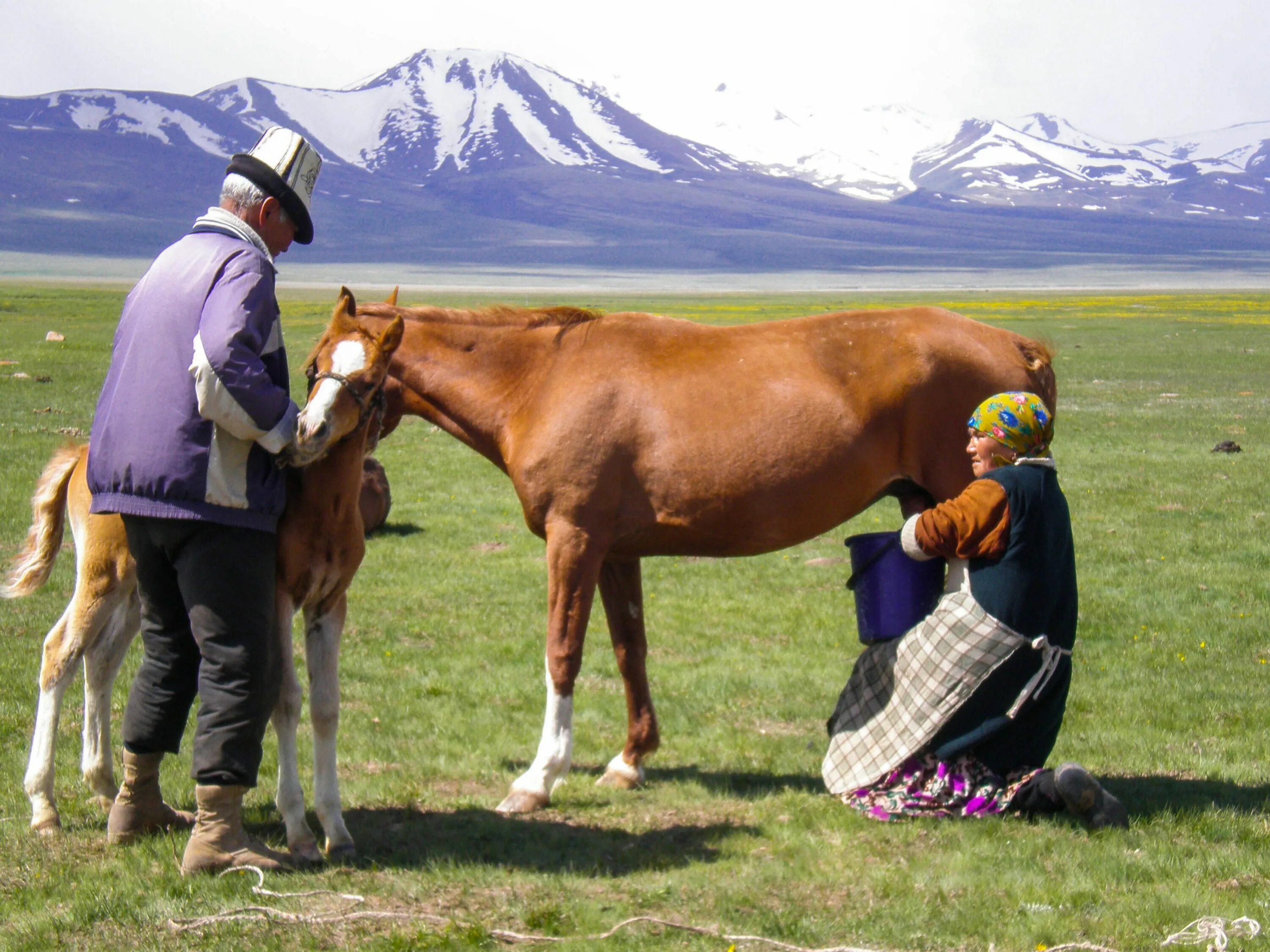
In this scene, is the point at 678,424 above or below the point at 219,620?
above

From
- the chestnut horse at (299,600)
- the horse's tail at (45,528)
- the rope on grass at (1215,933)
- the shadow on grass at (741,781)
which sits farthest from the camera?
the shadow on grass at (741,781)

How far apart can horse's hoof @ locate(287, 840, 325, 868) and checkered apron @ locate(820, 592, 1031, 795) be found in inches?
87.8

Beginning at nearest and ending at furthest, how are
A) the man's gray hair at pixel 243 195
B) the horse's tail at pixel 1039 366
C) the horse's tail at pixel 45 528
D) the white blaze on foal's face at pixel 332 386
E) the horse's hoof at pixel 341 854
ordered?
the white blaze on foal's face at pixel 332 386 < the man's gray hair at pixel 243 195 < the horse's hoof at pixel 341 854 < the horse's tail at pixel 45 528 < the horse's tail at pixel 1039 366

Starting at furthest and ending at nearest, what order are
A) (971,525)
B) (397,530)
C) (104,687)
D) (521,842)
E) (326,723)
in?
(397,530)
(104,687)
(521,842)
(971,525)
(326,723)

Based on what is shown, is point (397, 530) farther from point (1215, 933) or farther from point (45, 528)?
point (1215, 933)

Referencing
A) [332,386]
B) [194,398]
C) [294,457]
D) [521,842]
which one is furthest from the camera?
[521,842]

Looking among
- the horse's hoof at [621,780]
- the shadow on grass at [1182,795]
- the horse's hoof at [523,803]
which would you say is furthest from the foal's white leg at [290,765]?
the shadow on grass at [1182,795]

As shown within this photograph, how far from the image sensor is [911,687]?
5473mm

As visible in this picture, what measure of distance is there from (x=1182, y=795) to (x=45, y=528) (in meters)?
5.25

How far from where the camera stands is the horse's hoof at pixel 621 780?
607cm

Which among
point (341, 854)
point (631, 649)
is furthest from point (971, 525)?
point (341, 854)

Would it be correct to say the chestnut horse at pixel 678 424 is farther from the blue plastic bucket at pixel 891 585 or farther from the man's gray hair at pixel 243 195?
the man's gray hair at pixel 243 195

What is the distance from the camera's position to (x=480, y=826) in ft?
18.0

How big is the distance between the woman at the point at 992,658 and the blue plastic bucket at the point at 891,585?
0.18 metres
